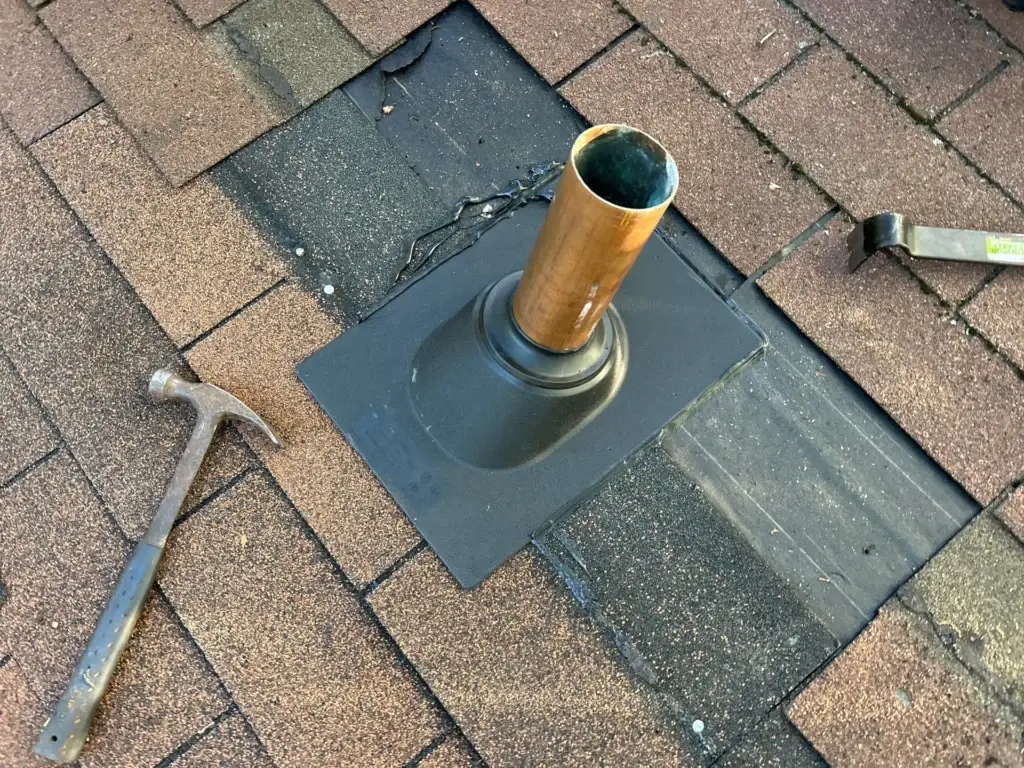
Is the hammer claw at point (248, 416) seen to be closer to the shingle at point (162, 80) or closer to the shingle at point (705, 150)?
the shingle at point (162, 80)

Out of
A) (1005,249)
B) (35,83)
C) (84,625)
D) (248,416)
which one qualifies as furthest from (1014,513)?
(35,83)

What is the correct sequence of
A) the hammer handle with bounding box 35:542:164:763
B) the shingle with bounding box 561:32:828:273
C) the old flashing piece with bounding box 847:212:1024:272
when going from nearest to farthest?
the hammer handle with bounding box 35:542:164:763, the old flashing piece with bounding box 847:212:1024:272, the shingle with bounding box 561:32:828:273

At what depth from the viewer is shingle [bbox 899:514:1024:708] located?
1.75 m

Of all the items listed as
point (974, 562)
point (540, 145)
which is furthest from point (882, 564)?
point (540, 145)

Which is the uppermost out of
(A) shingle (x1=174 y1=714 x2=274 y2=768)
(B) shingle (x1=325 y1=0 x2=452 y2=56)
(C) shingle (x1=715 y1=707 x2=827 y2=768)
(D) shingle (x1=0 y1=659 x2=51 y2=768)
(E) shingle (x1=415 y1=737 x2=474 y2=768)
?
(B) shingle (x1=325 y1=0 x2=452 y2=56)

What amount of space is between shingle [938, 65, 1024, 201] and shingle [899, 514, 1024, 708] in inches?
38.4

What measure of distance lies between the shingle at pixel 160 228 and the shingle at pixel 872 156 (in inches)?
58.0

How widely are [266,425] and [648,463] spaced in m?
0.92

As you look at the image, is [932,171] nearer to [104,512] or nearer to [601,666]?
[601,666]

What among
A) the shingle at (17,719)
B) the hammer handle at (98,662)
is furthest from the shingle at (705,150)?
the shingle at (17,719)

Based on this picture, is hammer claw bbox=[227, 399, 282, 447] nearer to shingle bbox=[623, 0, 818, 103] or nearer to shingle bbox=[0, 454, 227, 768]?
shingle bbox=[0, 454, 227, 768]

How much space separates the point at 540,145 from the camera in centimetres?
218

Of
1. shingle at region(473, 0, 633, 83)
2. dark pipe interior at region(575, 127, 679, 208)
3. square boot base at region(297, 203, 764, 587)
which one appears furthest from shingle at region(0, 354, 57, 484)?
shingle at region(473, 0, 633, 83)

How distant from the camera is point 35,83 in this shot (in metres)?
2.22
